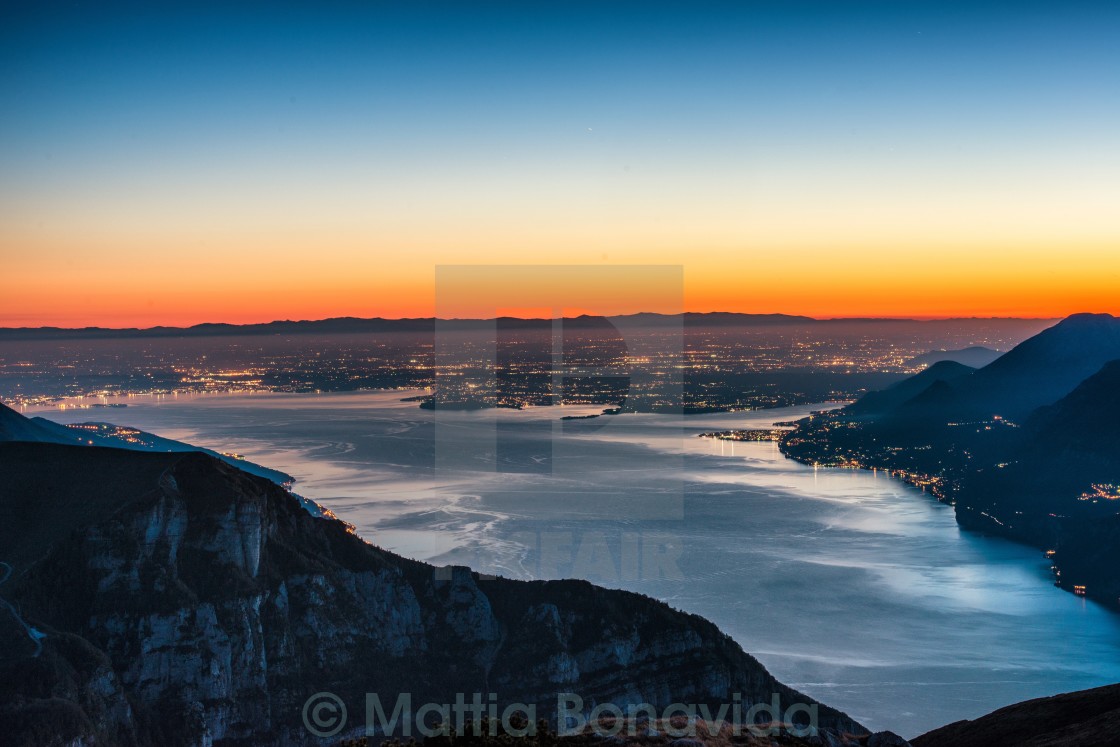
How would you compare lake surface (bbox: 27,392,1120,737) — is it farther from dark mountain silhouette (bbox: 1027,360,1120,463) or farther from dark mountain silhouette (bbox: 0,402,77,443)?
dark mountain silhouette (bbox: 0,402,77,443)

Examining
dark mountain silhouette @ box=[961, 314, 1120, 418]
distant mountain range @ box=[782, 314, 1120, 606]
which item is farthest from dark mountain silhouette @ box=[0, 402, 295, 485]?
dark mountain silhouette @ box=[961, 314, 1120, 418]

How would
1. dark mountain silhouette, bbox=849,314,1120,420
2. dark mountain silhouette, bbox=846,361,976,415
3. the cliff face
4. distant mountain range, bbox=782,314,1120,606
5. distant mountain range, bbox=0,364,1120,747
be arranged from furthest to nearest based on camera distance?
dark mountain silhouette, bbox=846,361,976,415
dark mountain silhouette, bbox=849,314,1120,420
distant mountain range, bbox=782,314,1120,606
the cliff face
distant mountain range, bbox=0,364,1120,747

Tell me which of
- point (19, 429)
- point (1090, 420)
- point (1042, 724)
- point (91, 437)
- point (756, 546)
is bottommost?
point (756, 546)

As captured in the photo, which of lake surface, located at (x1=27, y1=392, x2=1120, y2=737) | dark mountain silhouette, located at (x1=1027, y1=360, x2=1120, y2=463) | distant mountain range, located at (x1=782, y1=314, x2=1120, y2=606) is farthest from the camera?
dark mountain silhouette, located at (x1=1027, y1=360, x2=1120, y2=463)

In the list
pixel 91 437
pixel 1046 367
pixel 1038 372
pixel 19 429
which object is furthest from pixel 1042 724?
pixel 1046 367

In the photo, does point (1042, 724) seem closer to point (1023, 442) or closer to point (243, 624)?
point (243, 624)
